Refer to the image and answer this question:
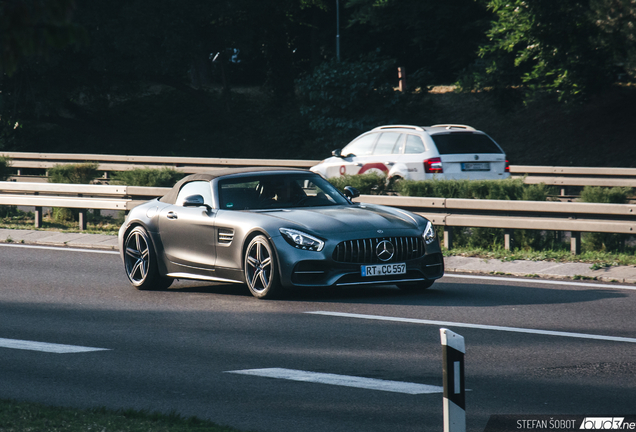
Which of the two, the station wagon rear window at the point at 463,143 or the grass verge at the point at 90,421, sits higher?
the station wagon rear window at the point at 463,143

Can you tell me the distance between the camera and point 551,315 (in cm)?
942

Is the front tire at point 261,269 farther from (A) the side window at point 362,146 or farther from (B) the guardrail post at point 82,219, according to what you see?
(A) the side window at point 362,146

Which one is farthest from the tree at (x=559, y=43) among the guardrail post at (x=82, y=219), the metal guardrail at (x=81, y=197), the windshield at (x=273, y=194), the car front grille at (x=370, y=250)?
the car front grille at (x=370, y=250)

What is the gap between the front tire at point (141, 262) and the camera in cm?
1164

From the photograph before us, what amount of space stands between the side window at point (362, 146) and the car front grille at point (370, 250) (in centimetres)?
993

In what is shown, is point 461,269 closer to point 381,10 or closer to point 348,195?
point 348,195

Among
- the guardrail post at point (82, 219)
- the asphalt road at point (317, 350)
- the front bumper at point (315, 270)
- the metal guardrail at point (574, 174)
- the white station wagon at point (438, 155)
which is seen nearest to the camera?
the asphalt road at point (317, 350)

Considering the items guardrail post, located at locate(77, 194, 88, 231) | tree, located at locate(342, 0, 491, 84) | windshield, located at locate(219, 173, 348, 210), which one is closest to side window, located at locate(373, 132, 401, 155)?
guardrail post, located at locate(77, 194, 88, 231)

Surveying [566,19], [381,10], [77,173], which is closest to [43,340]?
[77,173]

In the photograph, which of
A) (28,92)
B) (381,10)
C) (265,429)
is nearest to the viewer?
(265,429)

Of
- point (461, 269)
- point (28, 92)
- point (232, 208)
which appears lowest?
point (461, 269)

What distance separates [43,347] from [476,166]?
12.1 meters

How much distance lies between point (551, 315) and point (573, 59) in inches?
806

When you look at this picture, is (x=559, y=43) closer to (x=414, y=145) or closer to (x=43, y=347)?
(x=414, y=145)
